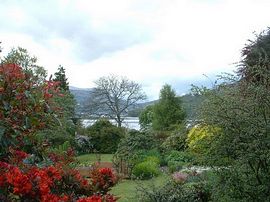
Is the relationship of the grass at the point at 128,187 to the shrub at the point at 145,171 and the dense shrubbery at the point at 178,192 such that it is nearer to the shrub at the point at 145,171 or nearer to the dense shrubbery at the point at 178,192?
the shrub at the point at 145,171

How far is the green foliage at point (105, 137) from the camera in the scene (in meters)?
26.5

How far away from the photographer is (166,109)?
95.5 feet

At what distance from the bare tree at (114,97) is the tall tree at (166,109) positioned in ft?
45.0

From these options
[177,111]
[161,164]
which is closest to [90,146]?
[177,111]

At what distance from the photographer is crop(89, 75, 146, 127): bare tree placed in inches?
1736

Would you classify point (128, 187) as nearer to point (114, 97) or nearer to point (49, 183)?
point (49, 183)

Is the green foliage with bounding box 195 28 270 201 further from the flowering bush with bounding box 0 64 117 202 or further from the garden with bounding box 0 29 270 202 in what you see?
the flowering bush with bounding box 0 64 117 202

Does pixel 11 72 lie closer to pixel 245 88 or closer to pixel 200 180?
pixel 245 88

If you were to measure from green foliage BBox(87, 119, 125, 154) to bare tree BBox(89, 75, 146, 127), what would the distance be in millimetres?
15797

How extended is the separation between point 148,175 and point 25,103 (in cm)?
1121

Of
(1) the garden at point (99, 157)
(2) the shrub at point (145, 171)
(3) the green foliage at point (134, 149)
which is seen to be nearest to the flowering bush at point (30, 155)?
(1) the garden at point (99, 157)

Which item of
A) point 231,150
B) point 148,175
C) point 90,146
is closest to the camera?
point 231,150

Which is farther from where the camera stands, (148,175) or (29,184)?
(148,175)

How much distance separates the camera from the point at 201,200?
7.70 meters
